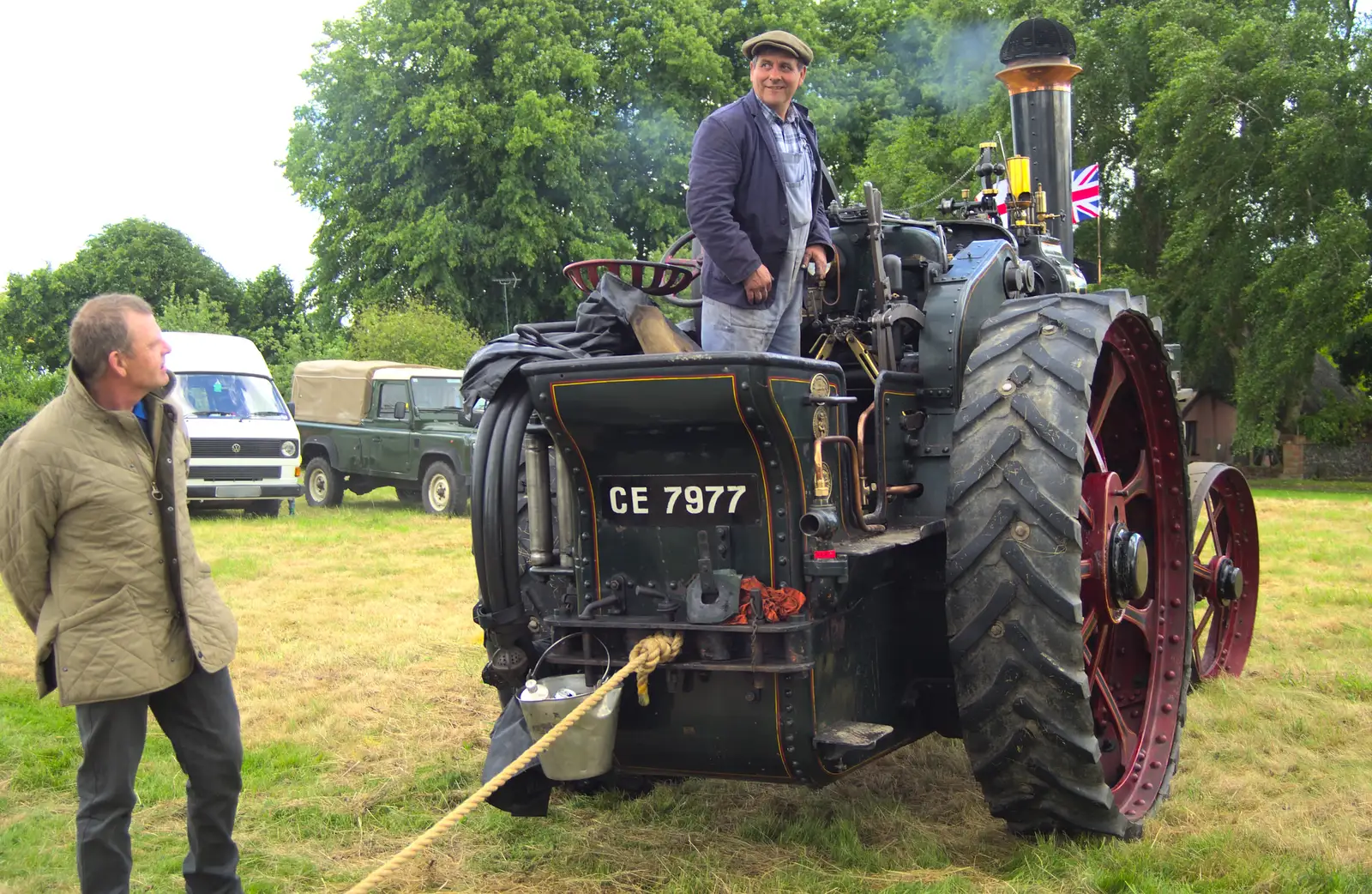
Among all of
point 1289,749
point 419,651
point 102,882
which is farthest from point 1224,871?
point 419,651

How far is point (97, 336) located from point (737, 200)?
1921mm

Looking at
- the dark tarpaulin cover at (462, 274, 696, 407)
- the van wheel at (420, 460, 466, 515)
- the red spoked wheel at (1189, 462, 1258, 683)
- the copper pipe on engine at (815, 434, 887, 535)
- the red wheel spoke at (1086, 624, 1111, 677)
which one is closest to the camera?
the copper pipe on engine at (815, 434, 887, 535)

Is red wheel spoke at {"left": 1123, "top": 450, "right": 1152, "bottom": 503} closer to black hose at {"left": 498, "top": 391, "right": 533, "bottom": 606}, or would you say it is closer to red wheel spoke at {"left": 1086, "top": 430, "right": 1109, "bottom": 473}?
red wheel spoke at {"left": 1086, "top": 430, "right": 1109, "bottom": 473}

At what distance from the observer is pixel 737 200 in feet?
13.3

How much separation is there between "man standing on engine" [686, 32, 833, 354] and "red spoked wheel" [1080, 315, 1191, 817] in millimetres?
1094

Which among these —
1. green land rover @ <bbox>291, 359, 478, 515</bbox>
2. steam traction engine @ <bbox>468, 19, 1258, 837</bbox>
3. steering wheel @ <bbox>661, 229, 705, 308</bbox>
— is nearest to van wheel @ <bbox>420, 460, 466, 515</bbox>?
green land rover @ <bbox>291, 359, 478, 515</bbox>

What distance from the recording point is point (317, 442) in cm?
1736

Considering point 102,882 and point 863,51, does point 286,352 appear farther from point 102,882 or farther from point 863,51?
point 102,882

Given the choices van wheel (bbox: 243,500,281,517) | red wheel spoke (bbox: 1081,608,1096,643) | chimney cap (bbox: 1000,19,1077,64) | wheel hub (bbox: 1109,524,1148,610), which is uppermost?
chimney cap (bbox: 1000,19,1077,64)

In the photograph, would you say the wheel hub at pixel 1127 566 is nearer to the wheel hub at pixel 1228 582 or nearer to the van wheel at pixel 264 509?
the wheel hub at pixel 1228 582

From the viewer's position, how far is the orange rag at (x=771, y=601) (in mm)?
3369

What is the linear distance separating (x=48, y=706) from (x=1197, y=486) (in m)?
5.49

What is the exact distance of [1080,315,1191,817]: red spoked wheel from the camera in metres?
4.00

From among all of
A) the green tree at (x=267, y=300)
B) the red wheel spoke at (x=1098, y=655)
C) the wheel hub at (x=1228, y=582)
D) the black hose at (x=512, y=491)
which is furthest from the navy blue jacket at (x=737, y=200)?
the green tree at (x=267, y=300)
